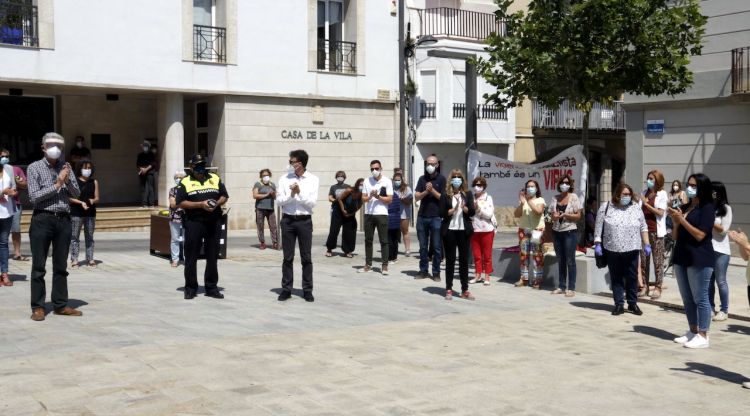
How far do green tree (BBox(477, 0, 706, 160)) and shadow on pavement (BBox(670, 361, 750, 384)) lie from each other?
764 centimetres

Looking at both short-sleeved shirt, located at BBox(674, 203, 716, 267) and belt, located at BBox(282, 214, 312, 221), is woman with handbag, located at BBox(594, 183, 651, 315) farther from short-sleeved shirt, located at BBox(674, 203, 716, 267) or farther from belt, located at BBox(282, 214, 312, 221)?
belt, located at BBox(282, 214, 312, 221)

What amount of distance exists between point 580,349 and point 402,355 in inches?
75.9

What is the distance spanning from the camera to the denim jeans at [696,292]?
9445mm

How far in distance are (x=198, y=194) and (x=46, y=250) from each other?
86.0 inches

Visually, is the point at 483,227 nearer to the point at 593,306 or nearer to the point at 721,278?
the point at 593,306

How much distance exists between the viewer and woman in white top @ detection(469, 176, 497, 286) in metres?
14.1

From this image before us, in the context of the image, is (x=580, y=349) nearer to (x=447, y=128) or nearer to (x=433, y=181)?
(x=433, y=181)

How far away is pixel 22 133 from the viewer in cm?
2523

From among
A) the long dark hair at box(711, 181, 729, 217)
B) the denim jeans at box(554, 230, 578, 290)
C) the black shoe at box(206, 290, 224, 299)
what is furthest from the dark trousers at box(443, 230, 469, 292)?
the long dark hair at box(711, 181, 729, 217)

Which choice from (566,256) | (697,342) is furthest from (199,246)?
(697,342)

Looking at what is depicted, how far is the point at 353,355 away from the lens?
8.77 m

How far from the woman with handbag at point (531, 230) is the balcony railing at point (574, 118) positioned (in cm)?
2209

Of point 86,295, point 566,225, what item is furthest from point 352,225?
point 86,295

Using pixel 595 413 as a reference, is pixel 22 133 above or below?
above
